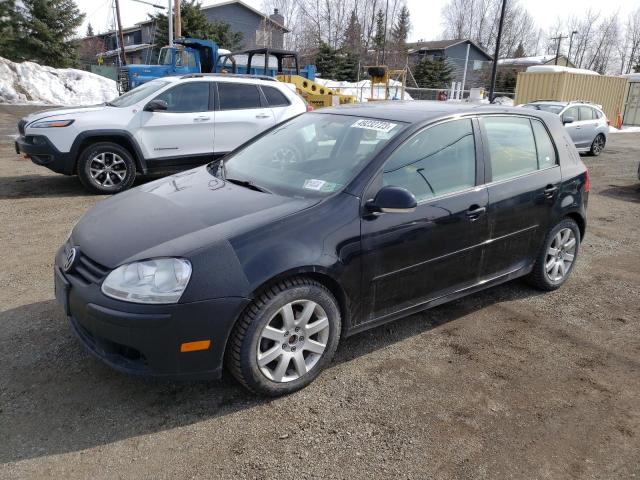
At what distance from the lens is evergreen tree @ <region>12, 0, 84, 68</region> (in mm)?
36125

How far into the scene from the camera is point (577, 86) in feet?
75.3

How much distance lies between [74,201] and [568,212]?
6.20 metres

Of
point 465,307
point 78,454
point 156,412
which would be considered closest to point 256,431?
point 156,412

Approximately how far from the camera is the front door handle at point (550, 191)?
4.13 m

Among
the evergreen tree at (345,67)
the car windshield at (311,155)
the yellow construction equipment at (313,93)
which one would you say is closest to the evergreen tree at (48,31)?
the evergreen tree at (345,67)

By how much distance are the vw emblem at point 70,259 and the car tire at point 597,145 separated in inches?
604

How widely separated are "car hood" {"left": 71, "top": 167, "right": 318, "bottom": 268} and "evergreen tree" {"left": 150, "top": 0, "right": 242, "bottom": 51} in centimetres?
3538

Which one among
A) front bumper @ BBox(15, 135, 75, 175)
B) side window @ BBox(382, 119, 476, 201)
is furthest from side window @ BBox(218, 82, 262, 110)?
side window @ BBox(382, 119, 476, 201)

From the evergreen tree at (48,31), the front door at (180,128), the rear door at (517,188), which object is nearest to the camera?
the rear door at (517,188)

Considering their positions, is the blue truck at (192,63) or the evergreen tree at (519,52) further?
the evergreen tree at (519,52)

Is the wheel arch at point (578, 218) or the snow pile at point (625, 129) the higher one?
the wheel arch at point (578, 218)

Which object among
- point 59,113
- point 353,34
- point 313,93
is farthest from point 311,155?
point 353,34

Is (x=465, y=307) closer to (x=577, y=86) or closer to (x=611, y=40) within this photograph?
(x=577, y=86)

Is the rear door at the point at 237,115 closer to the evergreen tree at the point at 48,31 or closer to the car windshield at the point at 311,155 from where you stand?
the car windshield at the point at 311,155
